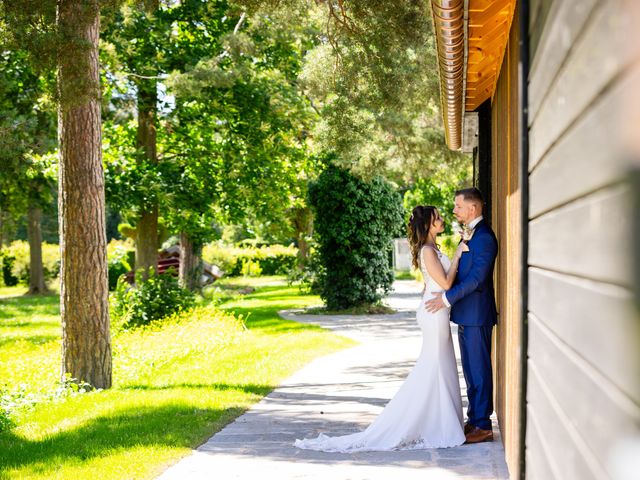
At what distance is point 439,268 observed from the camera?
731cm

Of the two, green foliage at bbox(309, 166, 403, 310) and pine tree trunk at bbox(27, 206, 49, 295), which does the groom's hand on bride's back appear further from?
pine tree trunk at bbox(27, 206, 49, 295)

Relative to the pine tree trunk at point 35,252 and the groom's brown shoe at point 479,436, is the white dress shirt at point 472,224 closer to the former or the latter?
the groom's brown shoe at point 479,436

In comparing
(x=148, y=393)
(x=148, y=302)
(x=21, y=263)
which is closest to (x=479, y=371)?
→ (x=148, y=393)

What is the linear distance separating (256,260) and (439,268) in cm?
4568

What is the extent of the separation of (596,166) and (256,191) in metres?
19.9

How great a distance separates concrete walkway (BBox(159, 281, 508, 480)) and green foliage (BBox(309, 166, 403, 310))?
827 cm

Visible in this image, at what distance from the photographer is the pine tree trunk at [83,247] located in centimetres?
1067

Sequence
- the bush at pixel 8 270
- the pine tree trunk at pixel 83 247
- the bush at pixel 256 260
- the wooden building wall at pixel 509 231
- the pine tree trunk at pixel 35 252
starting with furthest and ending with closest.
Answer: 1. the bush at pixel 256 260
2. the bush at pixel 8 270
3. the pine tree trunk at pixel 35 252
4. the pine tree trunk at pixel 83 247
5. the wooden building wall at pixel 509 231

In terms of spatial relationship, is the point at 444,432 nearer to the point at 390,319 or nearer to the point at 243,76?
the point at 390,319

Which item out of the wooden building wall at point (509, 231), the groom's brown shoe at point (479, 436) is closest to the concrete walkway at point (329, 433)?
the groom's brown shoe at point (479, 436)

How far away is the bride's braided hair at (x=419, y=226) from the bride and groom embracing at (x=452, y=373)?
0.57 feet

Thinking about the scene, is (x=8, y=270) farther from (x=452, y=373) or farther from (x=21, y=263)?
(x=452, y=373)

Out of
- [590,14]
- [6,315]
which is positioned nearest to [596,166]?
[590,14]

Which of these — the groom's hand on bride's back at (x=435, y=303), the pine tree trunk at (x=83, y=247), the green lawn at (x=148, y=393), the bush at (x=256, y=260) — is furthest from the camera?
the bush at (x=256, y=260)
